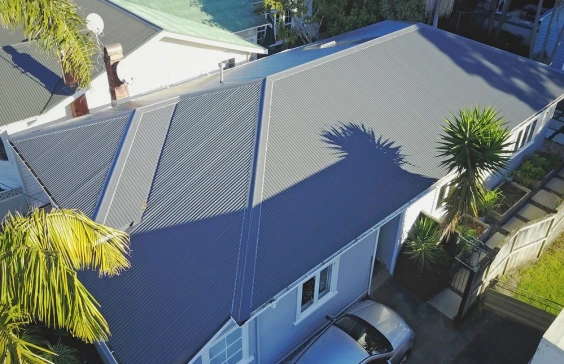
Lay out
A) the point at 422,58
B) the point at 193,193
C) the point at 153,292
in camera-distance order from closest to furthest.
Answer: the point at 153,292 → the point at 193,193 → the point at 422,58

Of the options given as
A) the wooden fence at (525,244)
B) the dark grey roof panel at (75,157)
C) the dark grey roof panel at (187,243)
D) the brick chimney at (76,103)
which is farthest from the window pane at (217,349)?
the brick chimney at (76,103)

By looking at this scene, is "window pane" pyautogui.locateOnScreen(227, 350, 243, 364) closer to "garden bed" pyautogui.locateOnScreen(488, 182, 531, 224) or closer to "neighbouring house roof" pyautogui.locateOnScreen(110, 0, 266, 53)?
"garden bed" pyautogui.locateOnScreen(488, 182, 531, 224)

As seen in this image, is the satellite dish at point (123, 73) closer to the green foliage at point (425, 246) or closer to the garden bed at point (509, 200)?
the green foliage at point (425, 246)

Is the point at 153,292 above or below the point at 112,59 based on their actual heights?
below

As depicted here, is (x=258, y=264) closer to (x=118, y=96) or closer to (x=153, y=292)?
(x=153, y=292)

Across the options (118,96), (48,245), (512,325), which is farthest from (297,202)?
(118,96)

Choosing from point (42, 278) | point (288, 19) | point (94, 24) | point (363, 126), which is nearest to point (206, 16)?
point (288, 19)
